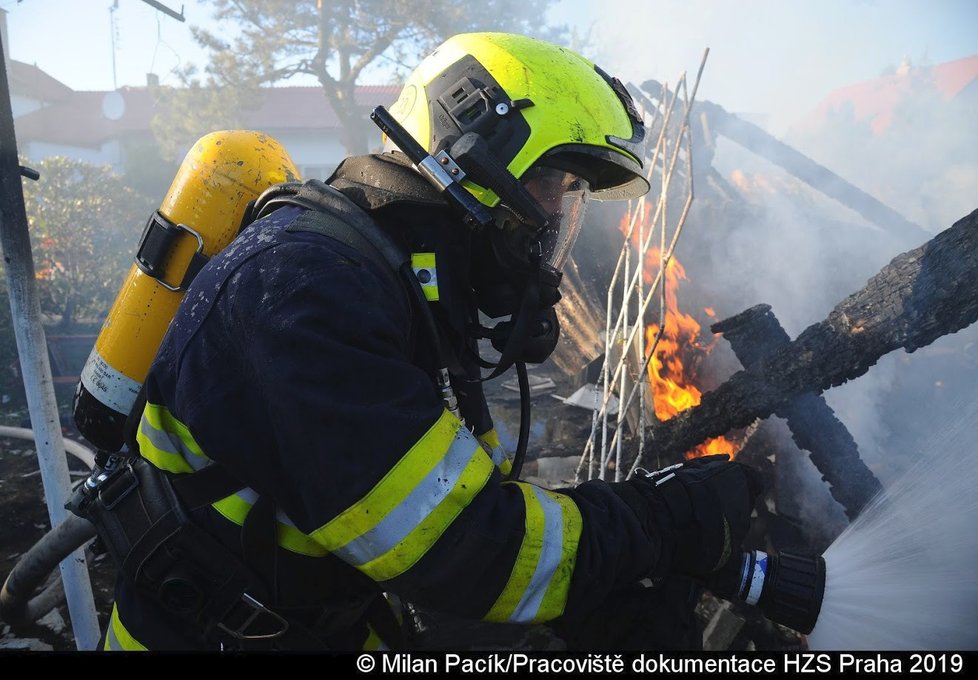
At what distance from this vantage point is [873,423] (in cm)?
578

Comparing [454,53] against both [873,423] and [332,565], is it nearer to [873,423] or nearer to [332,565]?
[332,565]

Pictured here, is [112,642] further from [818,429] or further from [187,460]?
[818,429]

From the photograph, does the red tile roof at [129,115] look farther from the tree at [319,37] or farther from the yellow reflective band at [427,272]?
the yellow reflective band at [427,272]

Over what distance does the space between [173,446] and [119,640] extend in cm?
72

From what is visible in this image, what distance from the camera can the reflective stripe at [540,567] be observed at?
1531 millimetres

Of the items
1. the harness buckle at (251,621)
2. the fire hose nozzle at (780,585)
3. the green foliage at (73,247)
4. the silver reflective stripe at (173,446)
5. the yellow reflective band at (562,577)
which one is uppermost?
the silver reflective stripe at (173,446)

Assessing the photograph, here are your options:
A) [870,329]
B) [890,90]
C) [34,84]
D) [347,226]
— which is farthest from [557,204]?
[34,84]

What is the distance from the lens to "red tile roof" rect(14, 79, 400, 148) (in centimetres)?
2675

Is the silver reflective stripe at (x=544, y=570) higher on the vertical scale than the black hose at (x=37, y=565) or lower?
higher

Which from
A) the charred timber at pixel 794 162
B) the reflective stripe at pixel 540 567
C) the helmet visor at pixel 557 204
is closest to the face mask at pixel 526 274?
the helmet visor at pixel 557 204

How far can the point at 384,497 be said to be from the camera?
138 centimetres

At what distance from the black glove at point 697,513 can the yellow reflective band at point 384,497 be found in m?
0.77

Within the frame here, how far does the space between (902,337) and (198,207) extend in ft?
12.0

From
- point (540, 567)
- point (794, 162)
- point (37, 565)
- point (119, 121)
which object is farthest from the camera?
point (119, 121)
